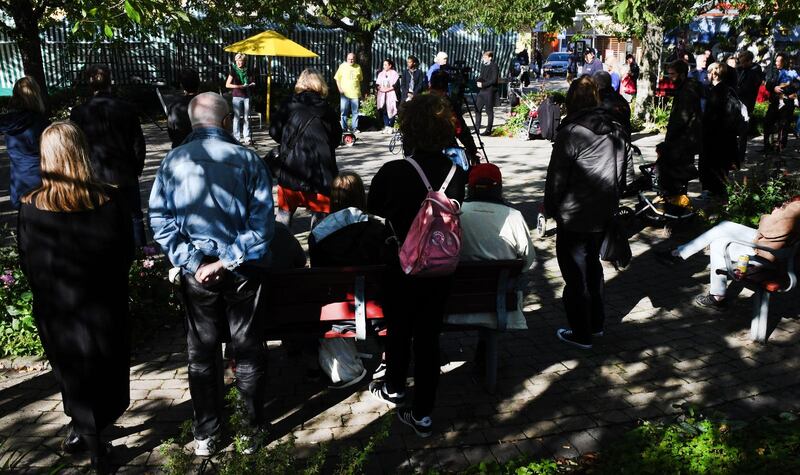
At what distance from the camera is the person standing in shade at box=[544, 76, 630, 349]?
193 inches

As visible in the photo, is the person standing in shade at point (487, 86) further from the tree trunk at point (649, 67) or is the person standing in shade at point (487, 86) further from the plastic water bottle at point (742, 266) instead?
the plastic water bottle at point (742, 266)

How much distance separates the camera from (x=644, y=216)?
8.40 m

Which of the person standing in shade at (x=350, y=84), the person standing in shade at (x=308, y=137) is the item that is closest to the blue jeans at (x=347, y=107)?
the person standing in shade at (x=350, y=84)

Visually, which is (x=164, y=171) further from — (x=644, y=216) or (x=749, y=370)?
(x=644, y=216)

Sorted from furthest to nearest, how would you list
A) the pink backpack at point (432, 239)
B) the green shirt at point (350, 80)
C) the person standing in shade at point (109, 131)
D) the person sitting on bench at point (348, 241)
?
1. the green shirt at point (350, 80)
2. the person standing in shade at point (109, 131)
3. the person sitting on bench at point (348, 241)
4. the pink backpack at point (432, 239)

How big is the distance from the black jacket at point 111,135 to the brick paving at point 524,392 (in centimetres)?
158

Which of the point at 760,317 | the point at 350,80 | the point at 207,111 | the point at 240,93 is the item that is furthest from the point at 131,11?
the point at 350,80

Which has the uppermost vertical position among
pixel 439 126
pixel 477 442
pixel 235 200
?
pixel 439 126

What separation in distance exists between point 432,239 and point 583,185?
1.75 metres

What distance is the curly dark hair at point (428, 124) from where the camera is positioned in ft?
12.7

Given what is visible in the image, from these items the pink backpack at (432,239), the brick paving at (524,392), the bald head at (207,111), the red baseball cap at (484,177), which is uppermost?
the bald head at (207,111)

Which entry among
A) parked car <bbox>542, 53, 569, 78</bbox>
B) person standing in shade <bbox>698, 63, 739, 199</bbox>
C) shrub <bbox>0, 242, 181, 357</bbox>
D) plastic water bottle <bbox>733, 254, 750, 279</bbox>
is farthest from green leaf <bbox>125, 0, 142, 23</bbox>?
parked car <bbox>542, 53, 569, 78</bbox>

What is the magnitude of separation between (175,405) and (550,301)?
333 centimetres

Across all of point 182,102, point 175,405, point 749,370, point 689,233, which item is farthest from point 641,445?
point 182,102
